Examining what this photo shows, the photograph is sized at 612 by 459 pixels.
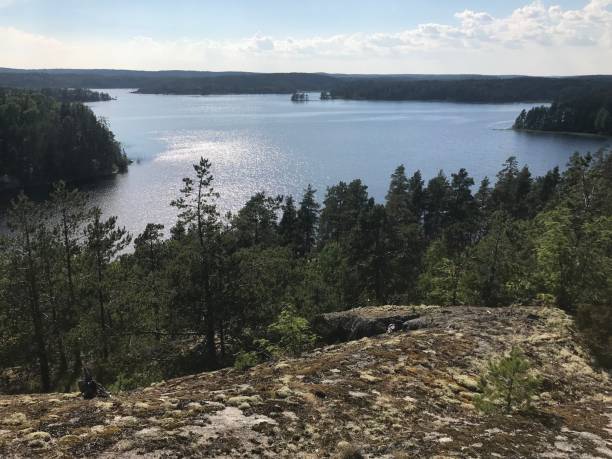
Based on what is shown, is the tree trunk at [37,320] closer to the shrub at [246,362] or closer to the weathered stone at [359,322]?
the weathered stone at [359,322]

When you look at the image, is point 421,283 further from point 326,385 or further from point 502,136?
point 502,136

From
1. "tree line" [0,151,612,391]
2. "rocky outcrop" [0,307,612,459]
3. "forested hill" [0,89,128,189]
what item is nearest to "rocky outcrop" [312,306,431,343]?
"tree line" [0,151,612,391]

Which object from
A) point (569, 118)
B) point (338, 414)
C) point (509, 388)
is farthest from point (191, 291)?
point (569, 118)

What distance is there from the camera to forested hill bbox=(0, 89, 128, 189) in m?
116

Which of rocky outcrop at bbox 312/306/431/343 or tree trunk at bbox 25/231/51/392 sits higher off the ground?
rocky outcrop at bbox 312/306/431/343

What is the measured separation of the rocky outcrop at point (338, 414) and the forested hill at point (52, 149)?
116634mm

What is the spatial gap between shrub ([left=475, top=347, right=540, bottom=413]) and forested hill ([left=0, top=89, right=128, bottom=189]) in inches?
4682

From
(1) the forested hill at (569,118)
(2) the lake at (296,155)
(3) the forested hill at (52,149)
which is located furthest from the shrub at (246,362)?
(1) the forested hill at (569,118)

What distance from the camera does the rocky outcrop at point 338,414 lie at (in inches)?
247

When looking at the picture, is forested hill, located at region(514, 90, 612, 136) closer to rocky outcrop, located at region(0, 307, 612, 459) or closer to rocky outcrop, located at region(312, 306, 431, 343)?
rocky outcrop, located at region(312, 306, 431, 343)

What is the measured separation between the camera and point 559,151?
136 metres

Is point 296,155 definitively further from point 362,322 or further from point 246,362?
point 246,362

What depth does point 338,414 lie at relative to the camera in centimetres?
746

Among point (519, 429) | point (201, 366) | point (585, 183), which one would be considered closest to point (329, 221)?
point (585, 183)
